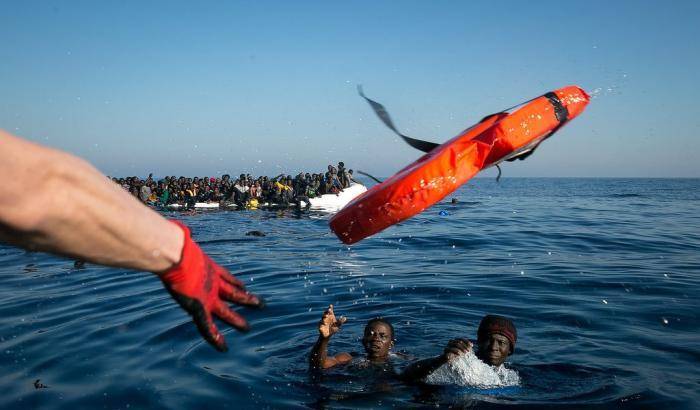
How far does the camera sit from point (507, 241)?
14500 millimetres

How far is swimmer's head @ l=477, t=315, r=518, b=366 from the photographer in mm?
5070

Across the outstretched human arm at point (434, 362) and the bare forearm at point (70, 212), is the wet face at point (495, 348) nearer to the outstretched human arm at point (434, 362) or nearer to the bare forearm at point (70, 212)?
the outstretched human arm at point (434, 362)

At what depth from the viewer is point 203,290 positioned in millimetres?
1764

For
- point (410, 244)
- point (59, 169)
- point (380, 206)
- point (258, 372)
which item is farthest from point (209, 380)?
point (410, 244)

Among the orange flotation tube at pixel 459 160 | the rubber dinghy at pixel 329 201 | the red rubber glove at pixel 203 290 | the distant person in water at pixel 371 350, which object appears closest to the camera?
the red rubber glove at pixel 203 290

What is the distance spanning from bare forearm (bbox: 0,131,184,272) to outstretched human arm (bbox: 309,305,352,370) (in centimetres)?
370

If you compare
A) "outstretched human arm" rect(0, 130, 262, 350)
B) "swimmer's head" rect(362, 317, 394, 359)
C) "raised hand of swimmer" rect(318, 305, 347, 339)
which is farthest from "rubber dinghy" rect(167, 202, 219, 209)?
"outstretched human arm" rect(0, 130, 262, 350)

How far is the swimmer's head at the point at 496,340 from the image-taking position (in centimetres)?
507

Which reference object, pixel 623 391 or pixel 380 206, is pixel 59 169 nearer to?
pixel 380 206

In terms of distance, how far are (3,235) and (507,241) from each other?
14357 mm

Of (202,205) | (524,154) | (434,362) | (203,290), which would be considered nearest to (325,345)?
(434,362)

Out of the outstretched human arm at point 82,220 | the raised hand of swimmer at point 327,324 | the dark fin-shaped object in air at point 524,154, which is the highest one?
the dark fin-shaped object in air at point 524,154

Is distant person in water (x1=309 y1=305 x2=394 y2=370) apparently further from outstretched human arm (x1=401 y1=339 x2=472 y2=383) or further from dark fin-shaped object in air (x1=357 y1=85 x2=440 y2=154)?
dark fin-shaped object in air (x1=357 y1=85 x2=440 y2=154)

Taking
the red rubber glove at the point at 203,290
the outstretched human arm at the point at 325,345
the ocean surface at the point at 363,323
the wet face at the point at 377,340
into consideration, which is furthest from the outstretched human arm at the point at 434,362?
the red rubber glove at the point at 203,290
